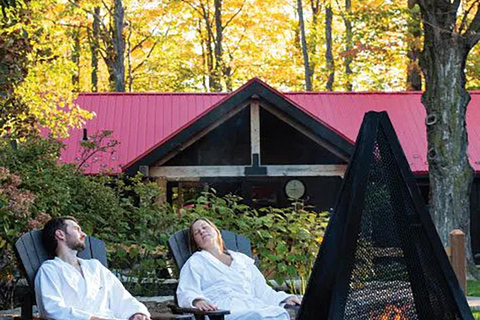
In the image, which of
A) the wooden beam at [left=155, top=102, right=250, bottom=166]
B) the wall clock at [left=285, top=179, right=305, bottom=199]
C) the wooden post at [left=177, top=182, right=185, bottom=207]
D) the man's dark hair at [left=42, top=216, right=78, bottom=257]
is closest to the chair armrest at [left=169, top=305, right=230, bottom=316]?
the man's dark hair at [left=42, top=216, right=78, bottom=257]

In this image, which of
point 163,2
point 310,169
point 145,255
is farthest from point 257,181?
point 163,2

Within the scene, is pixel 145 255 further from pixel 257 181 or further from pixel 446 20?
pixel 257 181

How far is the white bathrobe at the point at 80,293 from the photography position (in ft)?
18.8

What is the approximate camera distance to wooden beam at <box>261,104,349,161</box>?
1630cm

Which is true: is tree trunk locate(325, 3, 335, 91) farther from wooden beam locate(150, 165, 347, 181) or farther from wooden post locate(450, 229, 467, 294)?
wooden post locate(450, 229, 467, 294)

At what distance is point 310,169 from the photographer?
16750mm

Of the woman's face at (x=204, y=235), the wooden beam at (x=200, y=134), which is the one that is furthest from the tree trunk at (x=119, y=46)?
the woman's face at (x=204, y=235)

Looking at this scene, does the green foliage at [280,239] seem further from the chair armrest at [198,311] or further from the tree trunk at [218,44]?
the tree trunk at [218,44]

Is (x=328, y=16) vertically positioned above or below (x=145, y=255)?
above

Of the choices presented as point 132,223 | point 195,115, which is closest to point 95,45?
point 195,115

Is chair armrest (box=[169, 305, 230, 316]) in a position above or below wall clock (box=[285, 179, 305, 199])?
below

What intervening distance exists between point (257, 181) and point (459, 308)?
14.1m

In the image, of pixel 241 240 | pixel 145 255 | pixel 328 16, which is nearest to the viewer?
pixel 241 240

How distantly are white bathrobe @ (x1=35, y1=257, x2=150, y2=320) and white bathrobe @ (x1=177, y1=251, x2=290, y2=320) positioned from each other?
44 cm
